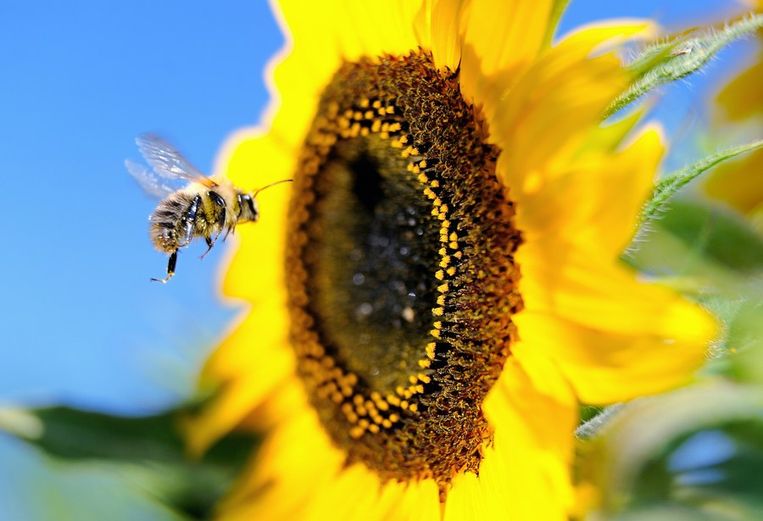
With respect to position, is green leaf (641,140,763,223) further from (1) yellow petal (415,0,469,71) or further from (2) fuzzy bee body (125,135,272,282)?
(2) fuzzy bee body (125,135,272,282)

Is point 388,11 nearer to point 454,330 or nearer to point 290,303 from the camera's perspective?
point 454,330

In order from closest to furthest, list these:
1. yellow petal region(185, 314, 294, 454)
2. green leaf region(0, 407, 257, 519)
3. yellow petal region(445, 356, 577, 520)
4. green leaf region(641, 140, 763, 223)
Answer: green leaf region(641, 140, 763, 223)
yellow petal region(445, 356, 577, 520)
green leaf region(0, 407, 257, 519)
yellow petal region(185, 314, 294, 454)

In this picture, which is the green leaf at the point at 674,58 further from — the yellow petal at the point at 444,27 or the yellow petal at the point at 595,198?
the yellow petal at the point at 444,27

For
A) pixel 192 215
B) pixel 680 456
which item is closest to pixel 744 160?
pixel 680 456

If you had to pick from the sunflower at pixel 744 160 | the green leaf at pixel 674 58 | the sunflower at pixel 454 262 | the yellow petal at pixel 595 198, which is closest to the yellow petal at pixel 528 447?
the sunflower at pixel 454 262

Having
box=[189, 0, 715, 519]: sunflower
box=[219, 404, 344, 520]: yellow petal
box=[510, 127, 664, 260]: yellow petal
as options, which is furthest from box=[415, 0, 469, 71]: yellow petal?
box=[219, 404, 344, 520]: yellow petal

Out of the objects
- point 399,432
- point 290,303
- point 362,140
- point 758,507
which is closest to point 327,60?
point 362,140
